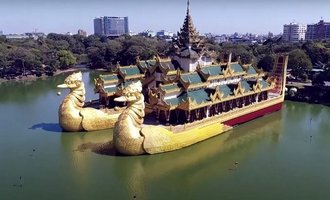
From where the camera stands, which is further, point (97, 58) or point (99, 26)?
point (99, 26)

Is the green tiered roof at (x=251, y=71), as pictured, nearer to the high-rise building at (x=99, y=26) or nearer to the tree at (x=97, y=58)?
the tree at (x=97, y=58)

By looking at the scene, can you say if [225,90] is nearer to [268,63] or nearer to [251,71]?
[251,71]

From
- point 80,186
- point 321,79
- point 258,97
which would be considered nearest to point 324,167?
point 258,97

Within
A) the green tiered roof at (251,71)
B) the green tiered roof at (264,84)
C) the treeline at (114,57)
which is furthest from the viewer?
the treeline at (114,57)

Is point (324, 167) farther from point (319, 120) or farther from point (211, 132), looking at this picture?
point (319, 120)

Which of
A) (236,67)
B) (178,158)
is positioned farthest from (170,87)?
(236,67)

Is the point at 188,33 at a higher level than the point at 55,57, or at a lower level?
higher

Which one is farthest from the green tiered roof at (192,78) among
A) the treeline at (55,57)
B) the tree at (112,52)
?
the tree at (112,52)
